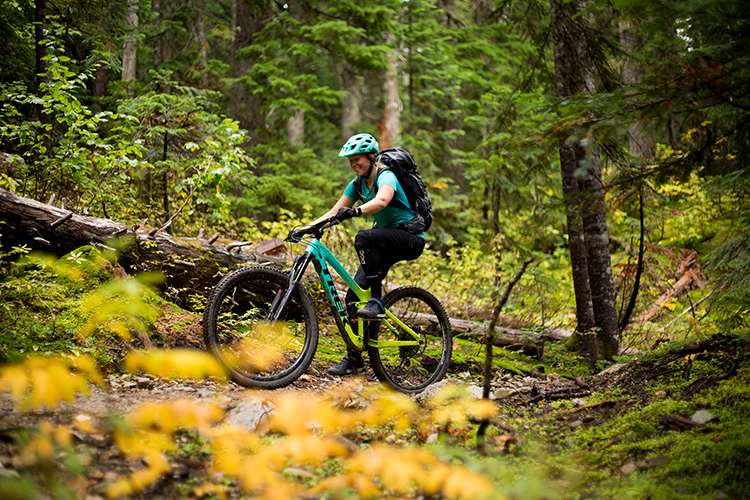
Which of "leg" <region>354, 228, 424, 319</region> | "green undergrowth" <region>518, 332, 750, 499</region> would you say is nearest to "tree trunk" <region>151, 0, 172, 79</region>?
"leg" <region>354, 228, 424, 319</region>

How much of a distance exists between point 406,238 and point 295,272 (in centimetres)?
110

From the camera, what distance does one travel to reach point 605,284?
6637 mm

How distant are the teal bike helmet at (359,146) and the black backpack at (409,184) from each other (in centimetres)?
12

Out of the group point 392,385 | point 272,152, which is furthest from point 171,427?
point 272,152

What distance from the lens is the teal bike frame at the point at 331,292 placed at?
409cm

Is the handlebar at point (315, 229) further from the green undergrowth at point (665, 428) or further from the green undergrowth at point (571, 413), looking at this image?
the green undergrowth at point (665, 428)

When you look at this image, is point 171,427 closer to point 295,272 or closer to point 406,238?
point 295,272

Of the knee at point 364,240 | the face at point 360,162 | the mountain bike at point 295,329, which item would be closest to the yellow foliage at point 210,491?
the mountain bike at point 295,329

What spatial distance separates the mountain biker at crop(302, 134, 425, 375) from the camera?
14.4 feet

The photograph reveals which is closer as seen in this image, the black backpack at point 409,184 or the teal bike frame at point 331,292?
the teal bike frame at point 331,292

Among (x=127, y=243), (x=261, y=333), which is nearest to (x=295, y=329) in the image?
(x=261, y=333)

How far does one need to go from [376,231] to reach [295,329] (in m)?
1.15

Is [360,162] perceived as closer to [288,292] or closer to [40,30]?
[288,292]

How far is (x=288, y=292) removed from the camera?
407 cm
